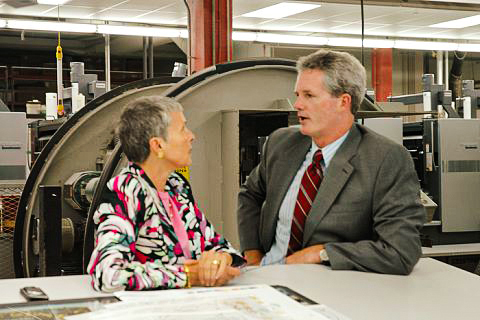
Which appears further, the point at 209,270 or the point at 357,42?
the point at 357,42

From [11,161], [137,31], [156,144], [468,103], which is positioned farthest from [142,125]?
[137,31]

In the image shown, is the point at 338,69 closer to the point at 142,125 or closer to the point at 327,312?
the point at 142,125

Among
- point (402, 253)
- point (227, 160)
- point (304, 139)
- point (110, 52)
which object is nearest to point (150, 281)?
point (402, 253)

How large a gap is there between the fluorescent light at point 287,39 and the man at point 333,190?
972 cm

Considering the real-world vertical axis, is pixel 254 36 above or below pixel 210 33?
above

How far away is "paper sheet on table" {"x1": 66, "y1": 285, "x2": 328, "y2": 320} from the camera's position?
1456mm

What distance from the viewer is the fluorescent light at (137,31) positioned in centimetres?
1055

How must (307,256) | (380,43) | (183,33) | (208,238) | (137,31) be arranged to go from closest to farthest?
(208,238) → (307,256) → (137,31) → (183,33) → (380,43)

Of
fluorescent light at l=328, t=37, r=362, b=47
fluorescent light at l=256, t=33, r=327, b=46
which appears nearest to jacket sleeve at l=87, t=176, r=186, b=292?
fluorescent light at l=256, t=33, r=327, b=46

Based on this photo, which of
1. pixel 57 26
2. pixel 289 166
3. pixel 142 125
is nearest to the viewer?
pixel 142 125

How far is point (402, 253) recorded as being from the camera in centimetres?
221

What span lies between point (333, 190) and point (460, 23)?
10.9m

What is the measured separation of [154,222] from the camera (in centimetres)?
202

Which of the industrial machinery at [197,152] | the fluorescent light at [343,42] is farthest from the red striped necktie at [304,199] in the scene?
the fluorescent light at [343,42]
